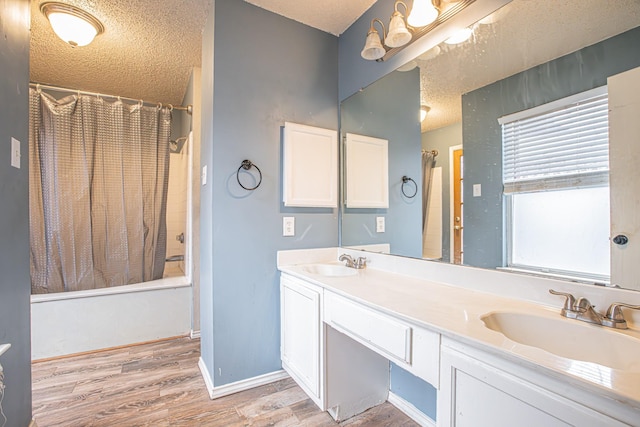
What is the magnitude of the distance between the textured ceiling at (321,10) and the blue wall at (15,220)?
121 cm

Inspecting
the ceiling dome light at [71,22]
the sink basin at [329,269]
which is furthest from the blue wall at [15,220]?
the sink basin at [329,269]

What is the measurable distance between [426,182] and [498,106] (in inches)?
19.4

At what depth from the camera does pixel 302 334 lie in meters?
1.68

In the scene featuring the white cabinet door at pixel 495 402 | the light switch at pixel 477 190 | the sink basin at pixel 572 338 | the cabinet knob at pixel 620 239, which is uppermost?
the light switch at pixel 477 190

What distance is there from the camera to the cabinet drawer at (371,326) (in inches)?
40.6

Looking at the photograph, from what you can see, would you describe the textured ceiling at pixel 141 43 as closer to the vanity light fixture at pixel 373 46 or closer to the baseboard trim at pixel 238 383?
the vanity light fixture at pixel 373 46

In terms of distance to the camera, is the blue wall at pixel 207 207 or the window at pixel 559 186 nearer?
the window at pixel 559 186

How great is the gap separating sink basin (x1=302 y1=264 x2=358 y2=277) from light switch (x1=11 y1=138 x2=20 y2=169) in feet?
4.78

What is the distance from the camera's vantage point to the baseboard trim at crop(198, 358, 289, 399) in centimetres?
176

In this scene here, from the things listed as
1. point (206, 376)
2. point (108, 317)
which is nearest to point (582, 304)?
point (206, 376)

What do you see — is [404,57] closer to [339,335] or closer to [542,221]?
[542,221]

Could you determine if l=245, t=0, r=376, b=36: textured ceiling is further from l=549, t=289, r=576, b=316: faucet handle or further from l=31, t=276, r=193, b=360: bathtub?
l=31, t=276, r=193, b=360: bathtub

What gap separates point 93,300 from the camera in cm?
239

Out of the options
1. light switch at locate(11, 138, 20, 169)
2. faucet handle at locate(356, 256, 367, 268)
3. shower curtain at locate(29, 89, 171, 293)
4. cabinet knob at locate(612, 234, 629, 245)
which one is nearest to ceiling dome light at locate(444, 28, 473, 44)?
cabinet knob at locate(612, 234, 629, 245)
